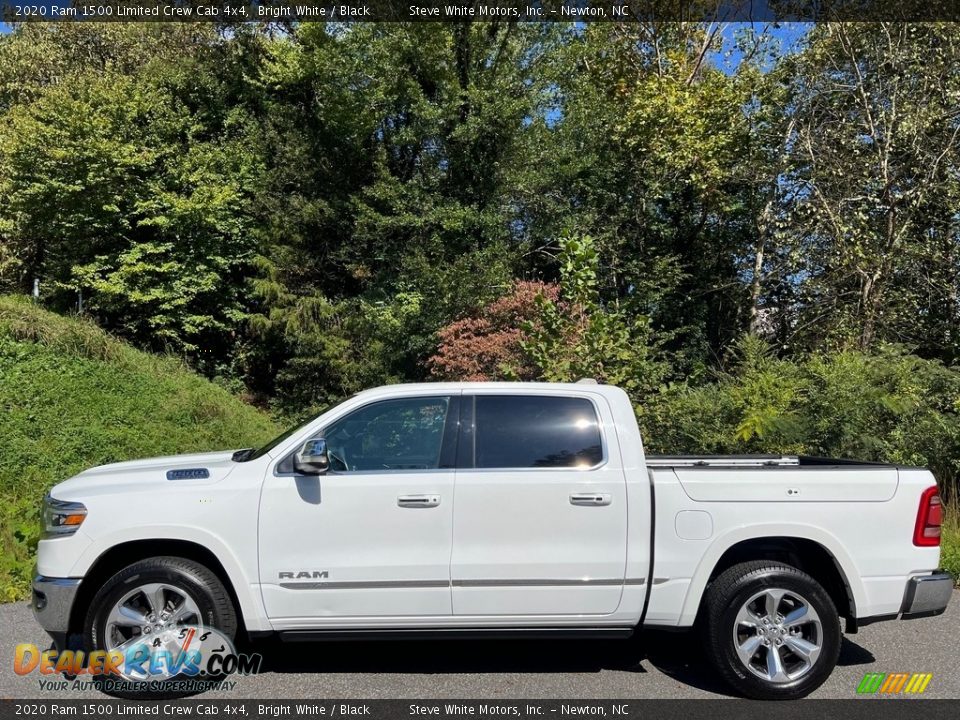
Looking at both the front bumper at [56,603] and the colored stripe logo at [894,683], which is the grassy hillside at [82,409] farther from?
the colored stripe logo at [894,683]

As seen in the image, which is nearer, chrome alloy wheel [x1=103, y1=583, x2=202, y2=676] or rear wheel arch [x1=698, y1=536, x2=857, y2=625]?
chrome alloy wheel [x1=103, y1=583, x2=202, y2=676]

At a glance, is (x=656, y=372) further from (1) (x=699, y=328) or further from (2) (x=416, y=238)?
(2) (x=416, y=238)

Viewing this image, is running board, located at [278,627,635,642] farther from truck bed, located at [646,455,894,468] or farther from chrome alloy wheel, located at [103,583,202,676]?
truck bed, located at [646,455,894,468]

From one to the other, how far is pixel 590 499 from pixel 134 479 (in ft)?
9.12

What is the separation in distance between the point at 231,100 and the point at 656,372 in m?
16.4

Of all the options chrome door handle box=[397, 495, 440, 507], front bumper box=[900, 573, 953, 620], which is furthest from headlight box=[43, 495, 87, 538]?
front bumper box=[900, 573, 953, 620]

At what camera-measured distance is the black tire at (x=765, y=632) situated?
15.4 feet

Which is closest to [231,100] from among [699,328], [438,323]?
[438,323]

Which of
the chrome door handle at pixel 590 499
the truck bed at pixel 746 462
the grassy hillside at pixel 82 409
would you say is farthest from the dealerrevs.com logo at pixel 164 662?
the grassy hillside at pixel 82 409

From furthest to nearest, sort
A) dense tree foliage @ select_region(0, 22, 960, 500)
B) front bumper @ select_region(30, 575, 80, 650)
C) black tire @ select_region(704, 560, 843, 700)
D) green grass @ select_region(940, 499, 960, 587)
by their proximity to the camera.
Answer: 1. dense tree foliage @ select_region(0, 22, 960, 500)
2. green grass @ select_region(940, 499, 960, 587)
3. black tire @ select_region(704, 560, 843, 700)
4. front bumper @ select_region(30, 575, 80, 650)

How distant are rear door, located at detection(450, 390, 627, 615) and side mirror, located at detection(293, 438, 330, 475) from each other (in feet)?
2.67

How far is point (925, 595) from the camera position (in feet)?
15.5

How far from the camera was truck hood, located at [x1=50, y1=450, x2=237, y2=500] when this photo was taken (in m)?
4.75

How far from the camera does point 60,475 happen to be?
10766 mm
